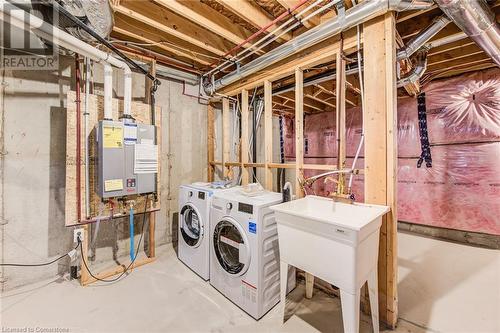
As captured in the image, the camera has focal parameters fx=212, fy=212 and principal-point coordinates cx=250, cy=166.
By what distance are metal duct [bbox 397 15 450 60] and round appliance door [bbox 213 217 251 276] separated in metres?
2.18

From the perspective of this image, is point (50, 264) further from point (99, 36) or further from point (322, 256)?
point (322, 256)

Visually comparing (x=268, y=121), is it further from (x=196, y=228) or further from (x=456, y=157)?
(x=456, y=157)

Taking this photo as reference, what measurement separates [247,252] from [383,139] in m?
1.34

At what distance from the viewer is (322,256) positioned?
129 cm

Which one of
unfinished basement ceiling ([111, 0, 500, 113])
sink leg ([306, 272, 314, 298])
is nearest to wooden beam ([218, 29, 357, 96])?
unfinished basement ceiling ([111, 0, 500, 113])

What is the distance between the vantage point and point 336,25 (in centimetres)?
165

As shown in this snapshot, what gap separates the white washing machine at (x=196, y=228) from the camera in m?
2.12

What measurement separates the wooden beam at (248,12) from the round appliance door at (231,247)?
5.76 feet

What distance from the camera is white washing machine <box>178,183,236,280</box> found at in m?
2.12

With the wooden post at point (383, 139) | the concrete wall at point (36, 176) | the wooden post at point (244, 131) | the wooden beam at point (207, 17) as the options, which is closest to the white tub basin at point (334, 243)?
the wooden post at point (383, 139)

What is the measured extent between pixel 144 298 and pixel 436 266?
3.15 meters

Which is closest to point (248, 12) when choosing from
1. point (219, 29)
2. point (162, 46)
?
point (219, 29)

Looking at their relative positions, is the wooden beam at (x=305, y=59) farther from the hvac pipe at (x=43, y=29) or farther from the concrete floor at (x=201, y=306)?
the concrete floor at (x=201, y=306)

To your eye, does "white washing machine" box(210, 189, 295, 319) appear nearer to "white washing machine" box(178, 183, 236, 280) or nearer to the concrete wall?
"white washing machine" box(178, 183, 236, 280)
